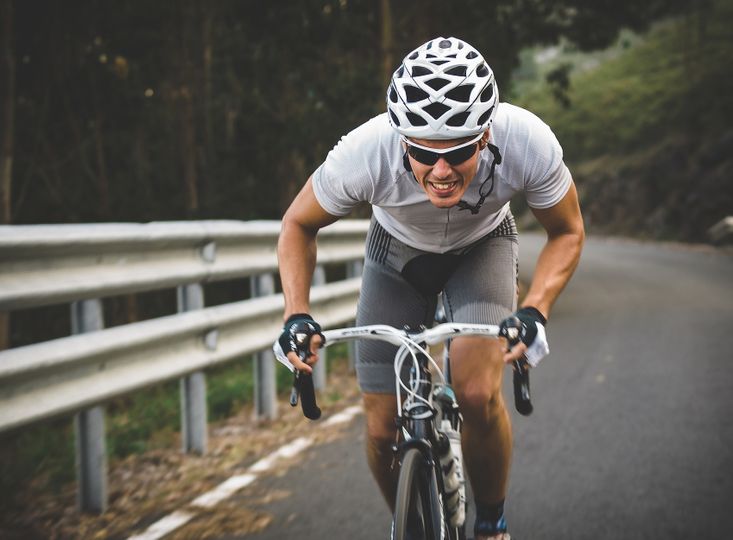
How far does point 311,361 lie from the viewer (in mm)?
2717

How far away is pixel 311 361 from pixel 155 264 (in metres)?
2.26

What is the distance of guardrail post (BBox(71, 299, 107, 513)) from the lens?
4.21 metres

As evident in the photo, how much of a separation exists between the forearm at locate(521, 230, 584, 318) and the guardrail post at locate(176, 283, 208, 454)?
2.47 meters

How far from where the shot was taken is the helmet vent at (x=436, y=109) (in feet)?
8.82

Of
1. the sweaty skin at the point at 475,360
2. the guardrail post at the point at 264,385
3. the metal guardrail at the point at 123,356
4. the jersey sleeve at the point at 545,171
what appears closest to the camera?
the jersey sleeve at the point at 545,171

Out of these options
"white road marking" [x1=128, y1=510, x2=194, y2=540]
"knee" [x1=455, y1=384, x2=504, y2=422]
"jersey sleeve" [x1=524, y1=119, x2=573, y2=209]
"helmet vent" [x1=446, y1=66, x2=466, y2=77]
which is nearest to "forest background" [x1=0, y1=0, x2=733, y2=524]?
"white road marking" [x1=128, y1=510, x2=194, y2=540]

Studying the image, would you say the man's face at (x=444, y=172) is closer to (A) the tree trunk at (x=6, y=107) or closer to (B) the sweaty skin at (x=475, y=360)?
(B) the sweaty skin at (x=475, y=360)

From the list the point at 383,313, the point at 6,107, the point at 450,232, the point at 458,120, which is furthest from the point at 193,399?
the point at 6,107

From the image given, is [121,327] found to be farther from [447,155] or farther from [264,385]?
[447,155]

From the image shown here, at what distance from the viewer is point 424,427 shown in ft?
9.41

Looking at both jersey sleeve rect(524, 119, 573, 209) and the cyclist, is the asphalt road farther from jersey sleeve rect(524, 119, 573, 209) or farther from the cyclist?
jersey sleeve rect(524, 119, 573, 209)

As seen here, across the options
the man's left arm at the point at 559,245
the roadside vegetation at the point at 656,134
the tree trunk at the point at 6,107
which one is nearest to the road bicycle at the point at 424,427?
the man's left arm at the point at 559,245

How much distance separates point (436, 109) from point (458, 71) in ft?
0.51

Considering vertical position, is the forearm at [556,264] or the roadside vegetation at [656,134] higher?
the roadside vegetation at [656,134]
